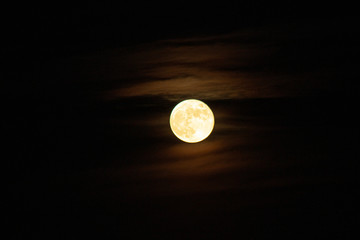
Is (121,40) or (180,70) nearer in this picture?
(180,70)

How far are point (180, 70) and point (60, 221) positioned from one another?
2.53 meters

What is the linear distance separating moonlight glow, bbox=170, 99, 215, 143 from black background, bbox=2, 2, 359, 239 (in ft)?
1.27

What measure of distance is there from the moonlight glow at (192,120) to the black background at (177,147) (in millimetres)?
388

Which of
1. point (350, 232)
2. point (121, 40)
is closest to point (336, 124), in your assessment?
point (350, 232)

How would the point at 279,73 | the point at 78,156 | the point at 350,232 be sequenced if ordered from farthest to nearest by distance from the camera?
1. the point at 279,73
2. the point at 78,156
3. the point at 350,232

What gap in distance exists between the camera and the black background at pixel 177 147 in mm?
2996

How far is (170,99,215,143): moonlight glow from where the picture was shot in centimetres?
316

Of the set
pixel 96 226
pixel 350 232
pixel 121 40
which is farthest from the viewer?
pixel 121 40

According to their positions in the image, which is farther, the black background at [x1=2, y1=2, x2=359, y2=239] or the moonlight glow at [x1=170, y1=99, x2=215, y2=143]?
the moonlight glow at [x1=170, y1=99, x2=215, y2=143]

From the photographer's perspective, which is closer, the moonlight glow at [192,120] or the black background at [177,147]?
the black background at [177,147]

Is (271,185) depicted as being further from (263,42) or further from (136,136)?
(263,42)

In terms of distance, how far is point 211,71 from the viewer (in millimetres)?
4297

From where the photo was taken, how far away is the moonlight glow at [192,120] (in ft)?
10.4

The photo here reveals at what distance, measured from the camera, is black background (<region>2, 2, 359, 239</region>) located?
3.00 meters
